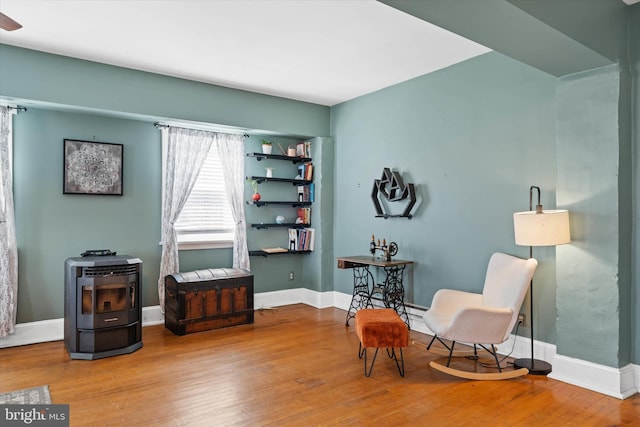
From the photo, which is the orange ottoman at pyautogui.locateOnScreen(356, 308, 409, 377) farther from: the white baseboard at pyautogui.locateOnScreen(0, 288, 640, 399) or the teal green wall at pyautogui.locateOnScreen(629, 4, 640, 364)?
the teal green wall at pyautogui.locateOnScreen(629, 4, 640, 364)

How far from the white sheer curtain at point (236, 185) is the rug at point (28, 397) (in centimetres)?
270

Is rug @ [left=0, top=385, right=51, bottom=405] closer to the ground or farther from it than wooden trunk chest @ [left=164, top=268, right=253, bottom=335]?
closer to the ground

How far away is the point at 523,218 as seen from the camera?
3.34 m

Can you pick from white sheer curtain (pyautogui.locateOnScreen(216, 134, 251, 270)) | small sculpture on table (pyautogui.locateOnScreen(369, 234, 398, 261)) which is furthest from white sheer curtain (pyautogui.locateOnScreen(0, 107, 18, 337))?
small sculpture on table (pyautogui.locateOnScreen(369, 234, 398, 261))

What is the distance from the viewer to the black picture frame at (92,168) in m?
4.49

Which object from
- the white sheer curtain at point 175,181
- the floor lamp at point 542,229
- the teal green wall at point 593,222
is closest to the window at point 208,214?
the white sheer curtain at point 175,181

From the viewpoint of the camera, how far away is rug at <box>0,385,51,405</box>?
2902mm

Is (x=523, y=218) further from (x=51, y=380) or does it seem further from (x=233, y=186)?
(x=51, y=380)

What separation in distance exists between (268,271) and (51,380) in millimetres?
3026

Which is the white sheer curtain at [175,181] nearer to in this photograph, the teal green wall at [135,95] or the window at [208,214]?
the window at [208,214]

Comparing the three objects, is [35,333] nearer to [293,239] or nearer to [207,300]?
[207,300]

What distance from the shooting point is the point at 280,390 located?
3.16 metres

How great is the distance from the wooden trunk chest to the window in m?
0.53

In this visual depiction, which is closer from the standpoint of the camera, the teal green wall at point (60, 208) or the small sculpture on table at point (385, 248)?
the teal green wall at point (60, 208)
